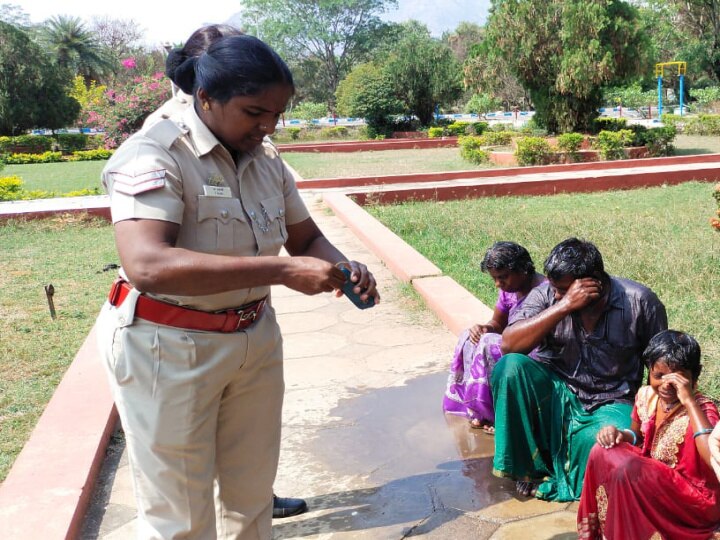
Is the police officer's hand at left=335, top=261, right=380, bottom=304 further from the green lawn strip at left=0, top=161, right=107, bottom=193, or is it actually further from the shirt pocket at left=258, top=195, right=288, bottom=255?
the green lawn strip at left=0, top=161, right=107, bottom=193

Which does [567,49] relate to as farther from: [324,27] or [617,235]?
[324,27]

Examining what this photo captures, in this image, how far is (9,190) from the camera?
41.8 ft

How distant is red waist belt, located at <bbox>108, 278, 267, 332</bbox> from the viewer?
1.65m

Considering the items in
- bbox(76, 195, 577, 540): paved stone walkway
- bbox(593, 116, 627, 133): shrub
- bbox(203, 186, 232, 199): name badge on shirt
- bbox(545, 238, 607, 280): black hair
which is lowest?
bbox(76, 195, 577, 540): paved stone walkway

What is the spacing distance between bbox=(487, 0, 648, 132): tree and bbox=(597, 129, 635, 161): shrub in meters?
2.02

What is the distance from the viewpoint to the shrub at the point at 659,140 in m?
16.5

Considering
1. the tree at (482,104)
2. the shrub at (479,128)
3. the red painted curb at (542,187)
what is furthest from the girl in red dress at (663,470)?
the tree at (482,104)

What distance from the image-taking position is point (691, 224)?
7527mm

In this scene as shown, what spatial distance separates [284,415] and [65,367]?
1425 millimetres

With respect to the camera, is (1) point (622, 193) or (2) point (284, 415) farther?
(1) point (622, 193)

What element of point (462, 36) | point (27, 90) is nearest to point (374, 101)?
point (27, 90)

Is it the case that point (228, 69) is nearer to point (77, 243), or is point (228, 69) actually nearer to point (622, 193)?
point (77, 243)

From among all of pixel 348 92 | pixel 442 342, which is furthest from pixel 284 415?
pixel 348 92

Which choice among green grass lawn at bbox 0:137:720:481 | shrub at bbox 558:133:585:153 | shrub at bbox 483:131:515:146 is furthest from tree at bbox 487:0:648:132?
green grass lawn at bbox 0:137:720:481
